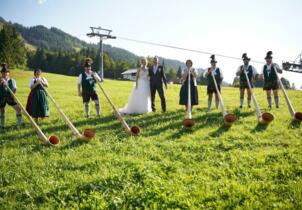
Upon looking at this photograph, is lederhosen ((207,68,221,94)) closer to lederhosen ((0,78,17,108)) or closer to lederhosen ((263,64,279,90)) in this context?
lederhosen ((263,64,279,90))

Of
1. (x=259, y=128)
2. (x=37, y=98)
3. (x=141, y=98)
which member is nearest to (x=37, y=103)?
(x=37, y=98)

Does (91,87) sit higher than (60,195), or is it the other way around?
(91,87)

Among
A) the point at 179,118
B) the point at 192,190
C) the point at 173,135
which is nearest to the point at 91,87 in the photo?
the point at 179,118

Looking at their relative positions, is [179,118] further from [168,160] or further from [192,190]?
[192,190]

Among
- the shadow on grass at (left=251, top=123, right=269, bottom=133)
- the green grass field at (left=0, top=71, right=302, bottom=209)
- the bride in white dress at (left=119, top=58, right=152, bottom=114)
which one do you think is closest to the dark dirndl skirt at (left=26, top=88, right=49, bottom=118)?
the green grass field at (left=0, top=71, right=302, bottom=209)

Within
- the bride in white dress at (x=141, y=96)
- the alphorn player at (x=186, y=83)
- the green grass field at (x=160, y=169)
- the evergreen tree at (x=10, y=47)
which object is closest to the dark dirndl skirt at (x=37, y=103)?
the green grass field at (x=160, y=169)

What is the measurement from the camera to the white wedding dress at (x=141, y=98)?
13578 mm

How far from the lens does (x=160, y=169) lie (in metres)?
6.00

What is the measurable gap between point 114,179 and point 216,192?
5.84 ft

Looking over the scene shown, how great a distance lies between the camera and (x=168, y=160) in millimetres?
6730

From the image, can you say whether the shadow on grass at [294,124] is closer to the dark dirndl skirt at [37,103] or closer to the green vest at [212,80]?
the green vest at [212,80]

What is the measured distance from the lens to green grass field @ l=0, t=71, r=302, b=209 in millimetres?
4836

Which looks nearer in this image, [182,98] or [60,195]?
[60,195]

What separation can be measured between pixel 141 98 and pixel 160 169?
784 centimetres
